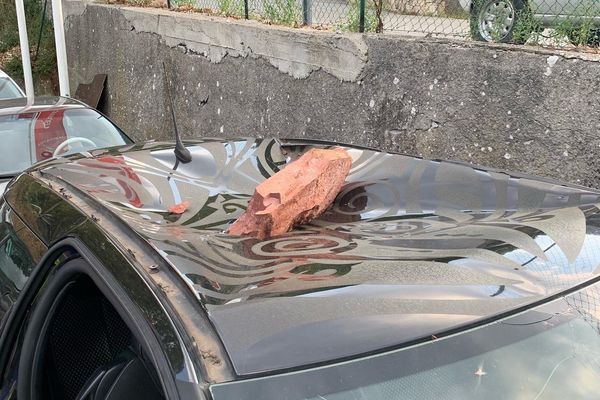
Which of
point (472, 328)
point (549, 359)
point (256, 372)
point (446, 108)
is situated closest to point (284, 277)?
point (256, 372)

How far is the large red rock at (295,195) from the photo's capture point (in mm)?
2117

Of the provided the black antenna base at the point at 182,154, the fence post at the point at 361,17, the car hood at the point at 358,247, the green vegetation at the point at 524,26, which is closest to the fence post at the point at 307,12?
the fence post at the point at 361,17

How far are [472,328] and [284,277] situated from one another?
1.49ft

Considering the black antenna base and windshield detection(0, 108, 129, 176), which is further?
windshield detection(0, 108, 129, 176)

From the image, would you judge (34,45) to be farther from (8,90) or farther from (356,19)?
(356,19)

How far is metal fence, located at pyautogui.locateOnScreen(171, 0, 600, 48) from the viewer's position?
14.6 ft

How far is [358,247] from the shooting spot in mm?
1889

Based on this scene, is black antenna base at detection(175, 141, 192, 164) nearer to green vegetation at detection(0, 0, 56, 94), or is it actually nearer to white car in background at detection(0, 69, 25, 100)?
→ white car in background at detection(0, 69, 25, 100)

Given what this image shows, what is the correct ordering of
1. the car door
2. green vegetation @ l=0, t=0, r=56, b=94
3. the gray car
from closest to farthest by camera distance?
1. the car door
2. the gray car
3. green vegetation @ l=0, t=0, r=56, b=94

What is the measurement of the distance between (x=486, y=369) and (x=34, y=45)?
555 inches

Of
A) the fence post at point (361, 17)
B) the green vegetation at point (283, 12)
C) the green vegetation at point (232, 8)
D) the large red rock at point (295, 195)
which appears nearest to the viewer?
the large red rock at point (295, 195)

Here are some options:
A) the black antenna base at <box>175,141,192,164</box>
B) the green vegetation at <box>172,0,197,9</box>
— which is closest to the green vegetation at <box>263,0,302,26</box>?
the green vegetation at <box>172,0,197,9</box>

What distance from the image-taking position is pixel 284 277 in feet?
5.29

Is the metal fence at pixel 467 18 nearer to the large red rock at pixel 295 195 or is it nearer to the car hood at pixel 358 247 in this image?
the car hood at pixel 358 247
